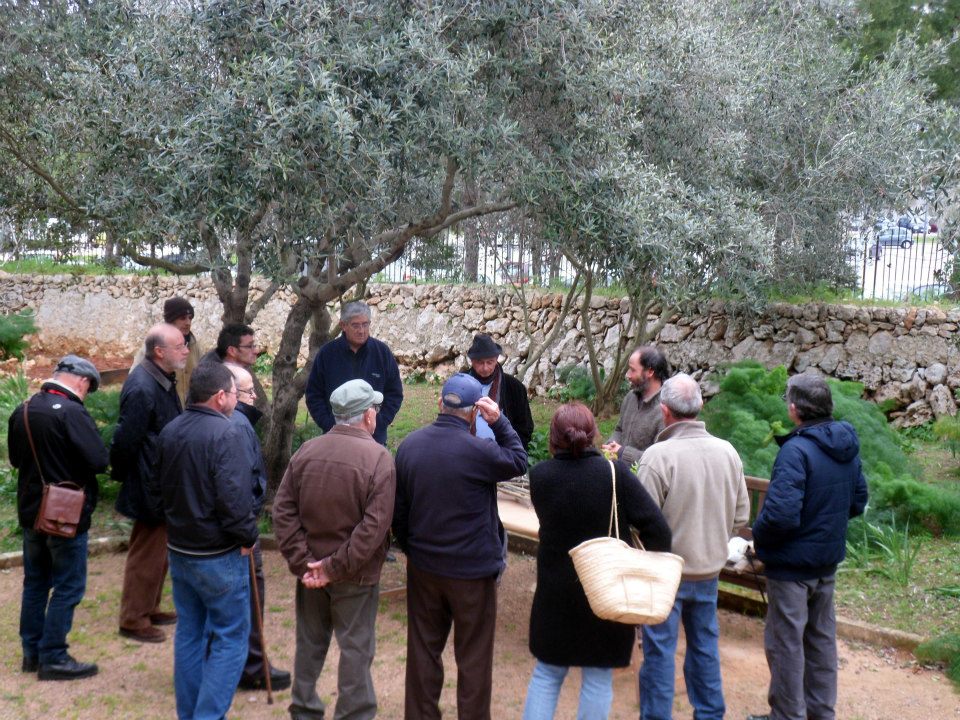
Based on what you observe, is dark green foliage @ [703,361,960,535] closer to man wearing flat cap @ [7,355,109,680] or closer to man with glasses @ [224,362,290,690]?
man with glasses @ [224,362,290,690]

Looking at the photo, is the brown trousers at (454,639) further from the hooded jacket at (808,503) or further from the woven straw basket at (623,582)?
the hooded jacket at (808,503)

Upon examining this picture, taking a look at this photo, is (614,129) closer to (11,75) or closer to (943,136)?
(11,75)

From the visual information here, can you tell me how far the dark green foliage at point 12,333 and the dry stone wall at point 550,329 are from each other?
1277 mm

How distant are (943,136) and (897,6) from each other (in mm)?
6499

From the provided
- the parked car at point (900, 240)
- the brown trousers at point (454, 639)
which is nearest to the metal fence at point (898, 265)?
the parked car at point (900, 240)

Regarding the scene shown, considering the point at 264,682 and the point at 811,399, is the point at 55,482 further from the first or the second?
the point at 811,399

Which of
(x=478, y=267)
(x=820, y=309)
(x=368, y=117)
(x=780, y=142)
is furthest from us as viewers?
(x=478, y=267)

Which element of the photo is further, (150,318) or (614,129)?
(150,318)

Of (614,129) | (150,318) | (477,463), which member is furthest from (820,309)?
(150,318)

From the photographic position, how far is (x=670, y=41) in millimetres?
7195

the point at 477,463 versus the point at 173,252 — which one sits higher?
the point at 173,252

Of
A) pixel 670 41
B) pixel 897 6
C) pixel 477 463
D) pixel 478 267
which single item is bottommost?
pixel 477 463

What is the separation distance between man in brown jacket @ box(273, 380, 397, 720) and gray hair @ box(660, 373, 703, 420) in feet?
4.45

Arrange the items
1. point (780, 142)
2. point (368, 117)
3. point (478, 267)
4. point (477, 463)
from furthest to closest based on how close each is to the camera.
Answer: point (478, 267) → point (780, 142) → point (368, 117) → point (477, 463)
